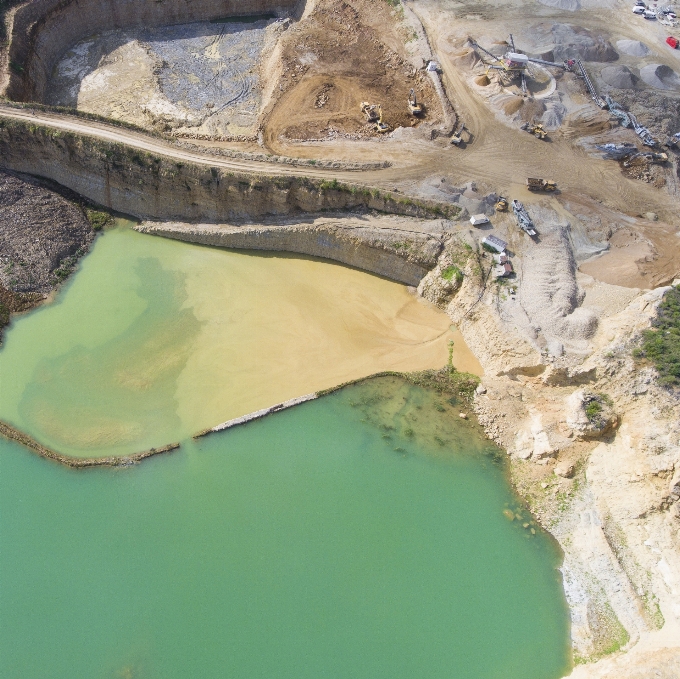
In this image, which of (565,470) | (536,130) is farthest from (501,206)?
(565,470)

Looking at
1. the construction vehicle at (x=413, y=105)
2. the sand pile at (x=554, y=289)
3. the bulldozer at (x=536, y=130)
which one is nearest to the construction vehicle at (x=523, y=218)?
the sand pile at (x=554, y=289)

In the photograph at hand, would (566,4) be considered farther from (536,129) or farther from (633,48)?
(536,129)

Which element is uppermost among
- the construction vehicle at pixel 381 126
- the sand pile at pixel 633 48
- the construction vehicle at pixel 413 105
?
the sand pile at pixel 633 48

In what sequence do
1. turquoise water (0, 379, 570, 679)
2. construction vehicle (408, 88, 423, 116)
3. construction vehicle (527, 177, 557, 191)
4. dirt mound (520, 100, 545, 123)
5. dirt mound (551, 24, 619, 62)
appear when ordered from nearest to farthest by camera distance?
turquoise water (0, 379, 570, 679), construction vehicle (527, 177, 557, 191), dirt mound (520, 100, 545, 123), construction vehicle (408, 88, 423, 116), dirt mound (551, 24, 619, 62)

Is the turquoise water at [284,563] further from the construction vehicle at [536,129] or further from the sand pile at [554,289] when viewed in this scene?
the construction vehicle at [536,129]

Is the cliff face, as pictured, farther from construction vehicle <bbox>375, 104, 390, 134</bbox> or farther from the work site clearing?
construction vehicle <bbox>375, 104, 390, 134</bbox>

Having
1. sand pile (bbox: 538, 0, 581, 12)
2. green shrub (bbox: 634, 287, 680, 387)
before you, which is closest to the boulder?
green shrub (bbox: 634, 287, 680, 387)
